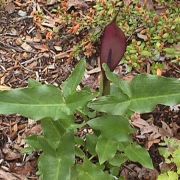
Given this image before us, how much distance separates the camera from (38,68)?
2.34 meters

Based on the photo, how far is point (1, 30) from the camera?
2480 millimetres

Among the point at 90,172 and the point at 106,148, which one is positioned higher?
the point at 106,148

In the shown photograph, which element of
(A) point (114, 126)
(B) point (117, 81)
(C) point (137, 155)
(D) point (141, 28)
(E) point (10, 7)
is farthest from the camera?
(E) point (10, 7)

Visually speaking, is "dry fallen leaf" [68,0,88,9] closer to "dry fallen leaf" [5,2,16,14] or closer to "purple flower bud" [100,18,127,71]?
"dry fallen leaf" [5,2,16,14]

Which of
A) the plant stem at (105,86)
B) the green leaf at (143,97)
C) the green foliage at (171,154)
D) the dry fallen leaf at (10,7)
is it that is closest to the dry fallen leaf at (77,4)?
the dry fallen leaf at (10,7)

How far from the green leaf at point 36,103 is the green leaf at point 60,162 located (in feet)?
0.49

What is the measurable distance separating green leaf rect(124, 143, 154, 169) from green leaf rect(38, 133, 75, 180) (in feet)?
0.66

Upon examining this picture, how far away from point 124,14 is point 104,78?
2.99 ft

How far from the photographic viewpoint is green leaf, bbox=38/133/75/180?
5.46 ft

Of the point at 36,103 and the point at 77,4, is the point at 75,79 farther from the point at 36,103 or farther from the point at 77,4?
the point at 77,4

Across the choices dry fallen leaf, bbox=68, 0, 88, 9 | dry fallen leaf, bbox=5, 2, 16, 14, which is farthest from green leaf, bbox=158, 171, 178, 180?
dry fallen leaf, bbox=5, 2, 16, 14

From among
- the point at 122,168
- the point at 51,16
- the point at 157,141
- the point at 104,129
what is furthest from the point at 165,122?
the point at 51,16

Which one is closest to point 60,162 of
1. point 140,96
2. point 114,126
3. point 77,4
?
point 114,126

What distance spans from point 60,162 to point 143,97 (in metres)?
0.36
